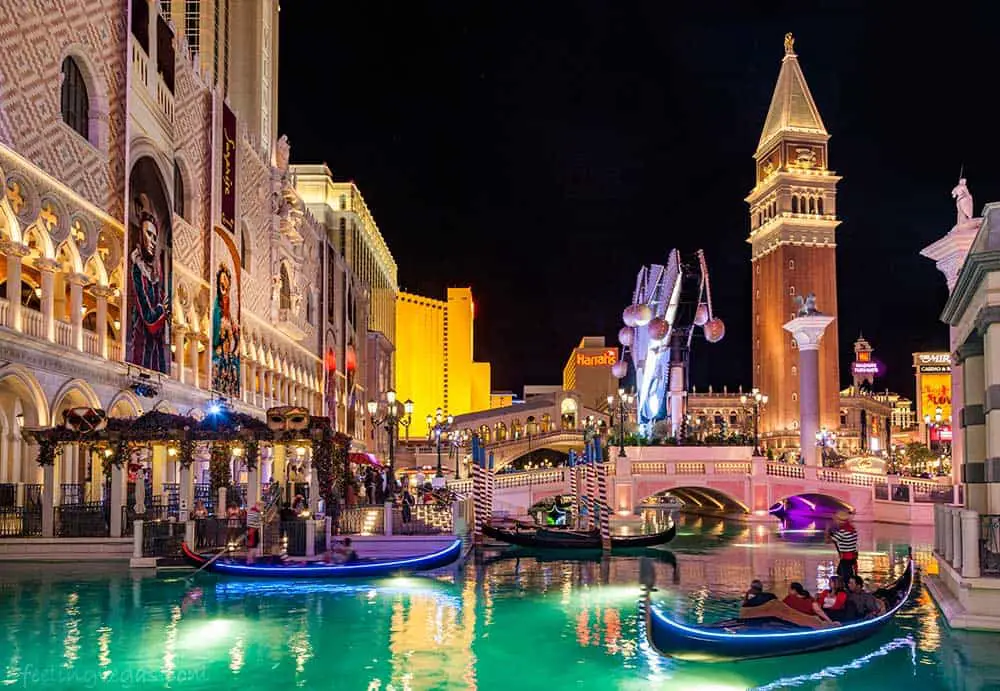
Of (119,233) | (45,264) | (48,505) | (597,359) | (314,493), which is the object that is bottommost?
(48,505)

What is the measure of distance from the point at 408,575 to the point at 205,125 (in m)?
21.6

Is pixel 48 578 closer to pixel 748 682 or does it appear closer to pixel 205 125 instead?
pixel 748 682

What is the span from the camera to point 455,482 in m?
39.5

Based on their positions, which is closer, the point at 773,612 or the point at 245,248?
the point at 773,612

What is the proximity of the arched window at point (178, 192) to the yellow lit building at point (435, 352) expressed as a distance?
266 ft

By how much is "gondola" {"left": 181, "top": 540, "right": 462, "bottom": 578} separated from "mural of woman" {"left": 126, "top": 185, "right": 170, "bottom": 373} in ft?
30.9

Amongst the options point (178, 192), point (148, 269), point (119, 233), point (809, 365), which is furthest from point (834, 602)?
point (809, 365)

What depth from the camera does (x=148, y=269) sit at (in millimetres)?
30766

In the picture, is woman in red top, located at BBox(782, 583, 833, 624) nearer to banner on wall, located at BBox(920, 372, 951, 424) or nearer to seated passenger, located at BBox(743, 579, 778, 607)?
seated passenger, located at BBox(743, 579, 778, 607)

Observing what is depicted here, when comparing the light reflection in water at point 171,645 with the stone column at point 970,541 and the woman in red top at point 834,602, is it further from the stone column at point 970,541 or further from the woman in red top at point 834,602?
the stone column at point 970,541

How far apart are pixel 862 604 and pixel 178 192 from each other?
27017 millimetres

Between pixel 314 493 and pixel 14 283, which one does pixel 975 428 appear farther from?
pixel 14 283

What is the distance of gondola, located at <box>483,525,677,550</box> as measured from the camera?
29.2 metres

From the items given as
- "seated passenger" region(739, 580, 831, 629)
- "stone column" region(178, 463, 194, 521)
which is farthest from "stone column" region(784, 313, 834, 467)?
"seated passenger" region(739, 580, 831, 629)
